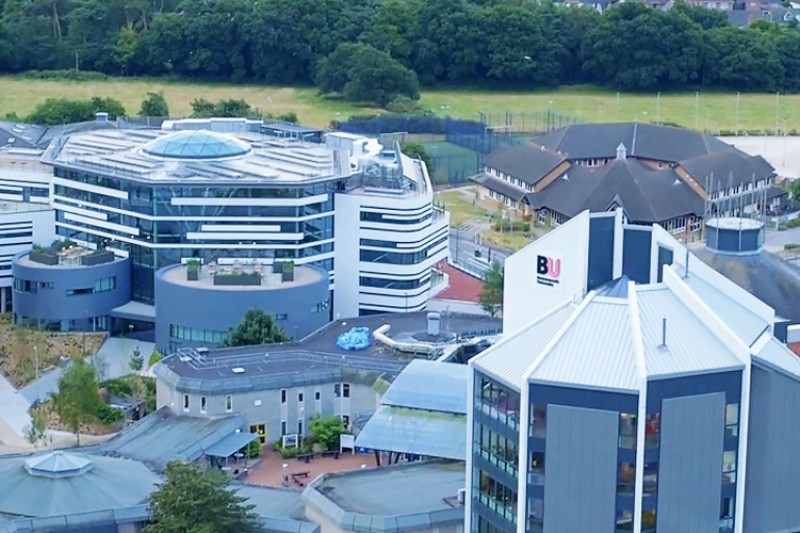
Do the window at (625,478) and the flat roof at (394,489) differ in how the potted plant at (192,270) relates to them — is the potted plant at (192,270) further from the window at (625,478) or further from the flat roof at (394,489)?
the window at (625,478)

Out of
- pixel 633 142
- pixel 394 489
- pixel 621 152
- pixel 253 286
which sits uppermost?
pixel 633 142

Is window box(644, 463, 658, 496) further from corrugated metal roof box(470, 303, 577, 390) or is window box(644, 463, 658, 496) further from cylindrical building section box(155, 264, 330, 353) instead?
cylindrical building section box(155, 264, 330, 353)

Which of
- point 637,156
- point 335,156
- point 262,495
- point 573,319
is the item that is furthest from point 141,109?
point 573,319

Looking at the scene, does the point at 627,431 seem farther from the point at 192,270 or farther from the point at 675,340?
the point at 192,270

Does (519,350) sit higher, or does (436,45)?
(436,45)

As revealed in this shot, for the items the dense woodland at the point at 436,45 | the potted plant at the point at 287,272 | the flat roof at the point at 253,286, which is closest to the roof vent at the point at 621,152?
the flat roof at the point at 253,286

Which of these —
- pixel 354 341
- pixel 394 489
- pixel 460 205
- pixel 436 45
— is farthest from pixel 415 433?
pixel 436 45

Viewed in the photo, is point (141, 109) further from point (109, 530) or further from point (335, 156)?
point (109, 530)
